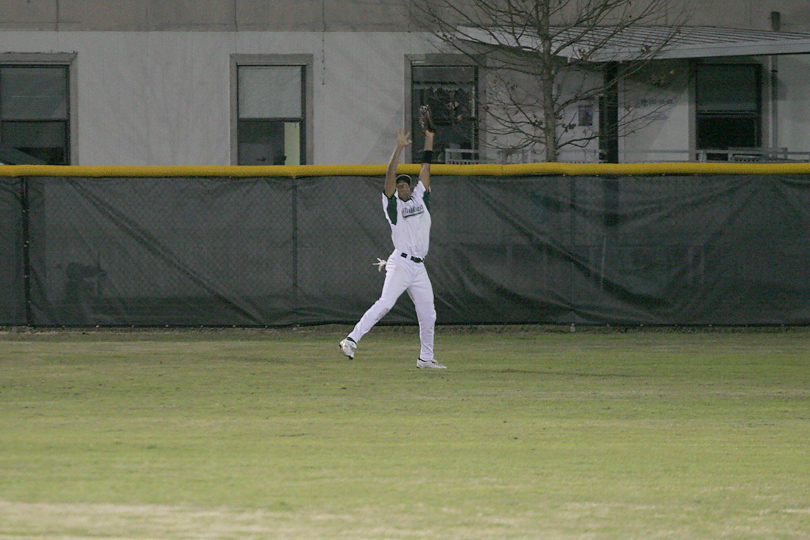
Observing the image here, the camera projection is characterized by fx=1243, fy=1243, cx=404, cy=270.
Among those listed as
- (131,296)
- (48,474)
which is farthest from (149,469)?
(131,296)

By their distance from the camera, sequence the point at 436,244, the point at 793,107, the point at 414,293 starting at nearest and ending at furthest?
the point at 414,293, the point at 436,244, the point at 793,107

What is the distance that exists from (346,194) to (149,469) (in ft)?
27.0

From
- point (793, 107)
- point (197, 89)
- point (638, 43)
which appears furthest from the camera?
point (793, 107)

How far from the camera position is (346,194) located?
14664mm

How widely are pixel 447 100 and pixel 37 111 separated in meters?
6.48

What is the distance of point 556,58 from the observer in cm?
1877

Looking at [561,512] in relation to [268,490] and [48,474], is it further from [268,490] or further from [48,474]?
[48,474]

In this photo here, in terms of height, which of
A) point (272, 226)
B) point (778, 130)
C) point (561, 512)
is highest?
point (778, 130)

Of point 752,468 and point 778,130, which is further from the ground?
point 778,130

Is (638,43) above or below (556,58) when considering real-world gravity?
above

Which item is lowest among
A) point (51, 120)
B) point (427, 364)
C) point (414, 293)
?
point (427, 364)

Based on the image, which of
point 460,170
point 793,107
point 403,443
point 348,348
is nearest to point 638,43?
point 793,107

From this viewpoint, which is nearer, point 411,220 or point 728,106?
point 411,220

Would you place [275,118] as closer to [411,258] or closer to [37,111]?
[37,111]
